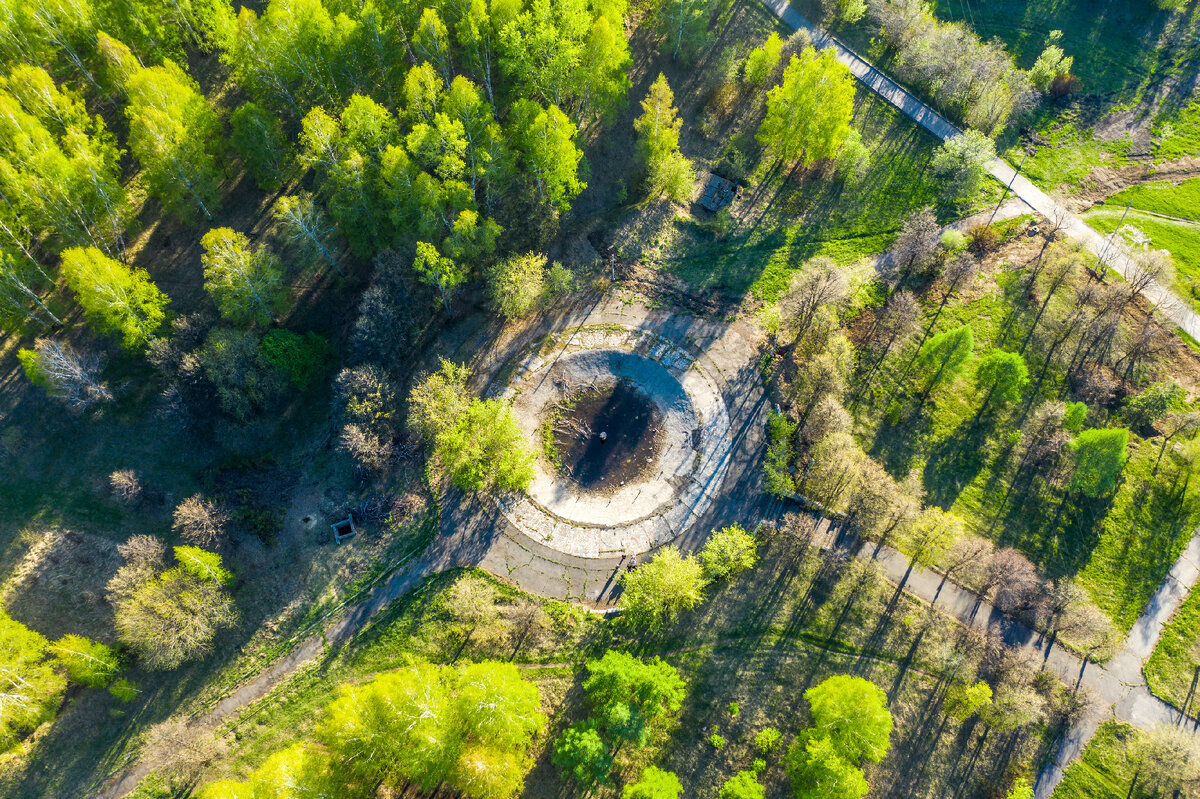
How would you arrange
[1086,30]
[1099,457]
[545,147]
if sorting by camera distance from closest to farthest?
[1099,457]
[545,147]
[1086,30]

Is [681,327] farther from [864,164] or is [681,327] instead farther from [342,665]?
[342,665]

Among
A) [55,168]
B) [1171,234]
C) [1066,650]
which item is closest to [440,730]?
[1066,650]

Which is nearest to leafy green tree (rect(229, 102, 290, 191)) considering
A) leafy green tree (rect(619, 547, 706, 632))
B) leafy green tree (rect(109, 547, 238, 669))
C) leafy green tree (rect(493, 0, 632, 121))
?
leafy green tree (rect(493, 0, 632, 121))

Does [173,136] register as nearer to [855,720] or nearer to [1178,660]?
[855,720]

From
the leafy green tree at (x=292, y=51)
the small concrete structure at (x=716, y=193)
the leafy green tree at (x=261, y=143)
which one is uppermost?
the small concrete structure at (x=716, y=193)

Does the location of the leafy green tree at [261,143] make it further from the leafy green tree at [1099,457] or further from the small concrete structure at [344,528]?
the leafy green tree at [1099,457]

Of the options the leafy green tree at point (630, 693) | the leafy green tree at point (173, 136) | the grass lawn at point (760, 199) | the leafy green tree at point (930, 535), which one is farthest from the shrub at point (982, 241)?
the leafy green tree at point (173, 136)
